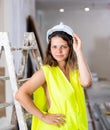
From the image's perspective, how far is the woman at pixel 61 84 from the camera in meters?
1.56

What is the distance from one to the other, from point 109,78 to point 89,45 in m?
1.50

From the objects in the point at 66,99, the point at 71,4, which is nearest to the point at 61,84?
the point at 66,99

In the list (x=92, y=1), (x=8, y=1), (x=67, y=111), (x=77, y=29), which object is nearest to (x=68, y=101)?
(x=67, y=111)

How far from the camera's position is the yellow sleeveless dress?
5.09 ft

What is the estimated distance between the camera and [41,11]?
11.1m

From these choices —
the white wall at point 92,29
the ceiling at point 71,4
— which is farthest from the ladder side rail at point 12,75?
the white wall at point 92,29

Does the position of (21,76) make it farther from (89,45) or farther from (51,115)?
(89,45)

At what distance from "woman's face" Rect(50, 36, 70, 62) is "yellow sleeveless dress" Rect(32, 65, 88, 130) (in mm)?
72

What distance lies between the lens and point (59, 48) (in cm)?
160

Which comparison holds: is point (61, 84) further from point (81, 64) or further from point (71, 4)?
point (71, 4)

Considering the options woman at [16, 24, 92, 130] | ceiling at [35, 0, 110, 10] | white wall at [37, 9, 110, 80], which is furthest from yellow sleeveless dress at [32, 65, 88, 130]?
white wall at [37, 9, 110, 80]

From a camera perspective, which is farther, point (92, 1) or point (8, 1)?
point (92, 1)

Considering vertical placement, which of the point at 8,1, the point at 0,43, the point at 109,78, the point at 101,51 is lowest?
the point at 109,78

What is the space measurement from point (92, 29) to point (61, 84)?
9681 millimetres
